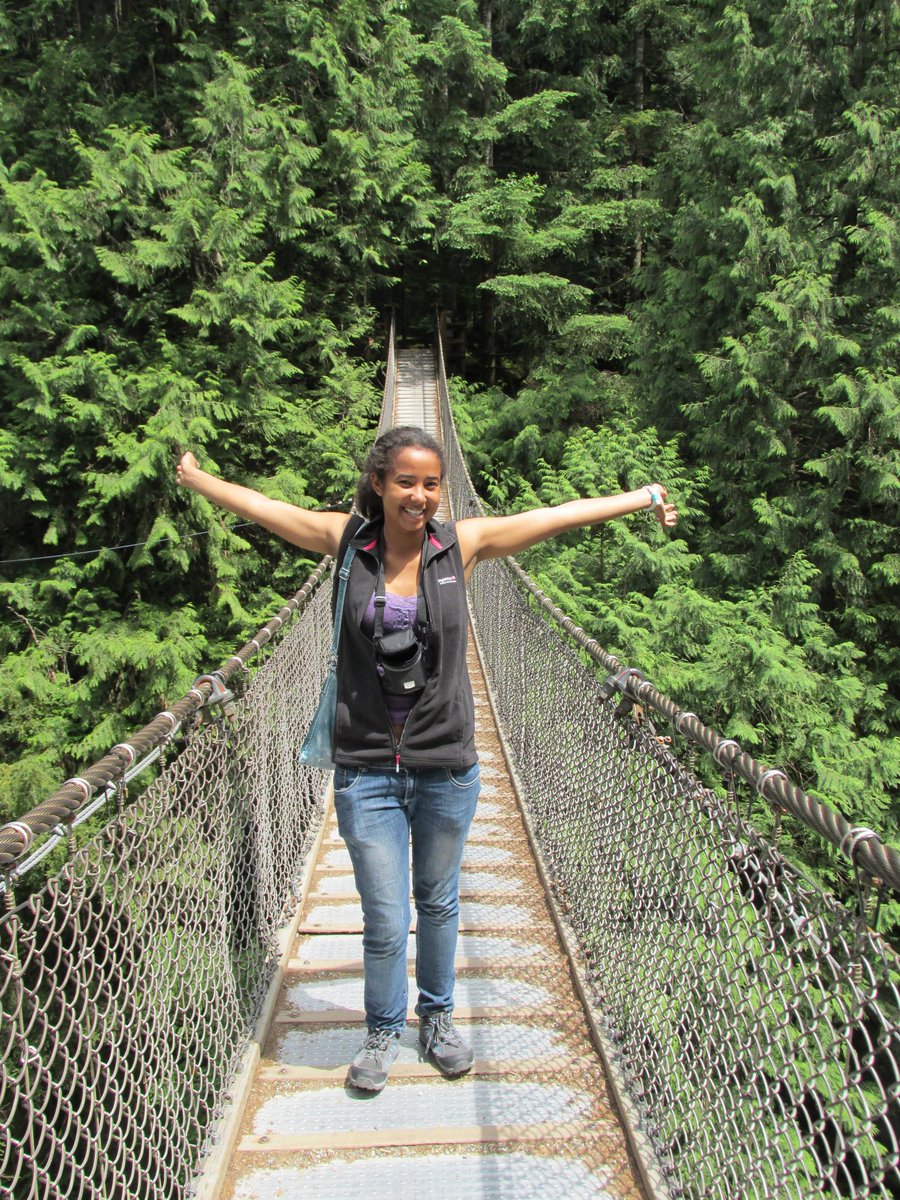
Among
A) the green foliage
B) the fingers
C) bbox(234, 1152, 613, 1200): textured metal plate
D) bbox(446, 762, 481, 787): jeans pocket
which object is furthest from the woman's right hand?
the green foliage

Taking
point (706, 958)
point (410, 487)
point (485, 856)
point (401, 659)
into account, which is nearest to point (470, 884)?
point (485, 856)

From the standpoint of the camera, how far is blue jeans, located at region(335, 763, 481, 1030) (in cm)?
171

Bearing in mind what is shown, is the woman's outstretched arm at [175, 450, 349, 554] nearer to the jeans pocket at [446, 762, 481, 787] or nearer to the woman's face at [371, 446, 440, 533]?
the woman's face at [371, 446, 440, 533]

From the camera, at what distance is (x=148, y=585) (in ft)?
32.6

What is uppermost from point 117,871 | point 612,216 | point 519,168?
point 519,168

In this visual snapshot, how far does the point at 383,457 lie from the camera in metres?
1.72

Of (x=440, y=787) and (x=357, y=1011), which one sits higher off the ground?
(x=440, y=787)

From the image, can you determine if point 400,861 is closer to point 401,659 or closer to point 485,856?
point 401,659

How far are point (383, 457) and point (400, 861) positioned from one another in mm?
805

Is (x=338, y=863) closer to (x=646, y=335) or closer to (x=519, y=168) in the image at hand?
(x=646, y=335)

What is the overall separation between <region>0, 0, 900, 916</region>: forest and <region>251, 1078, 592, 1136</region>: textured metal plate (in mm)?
4681

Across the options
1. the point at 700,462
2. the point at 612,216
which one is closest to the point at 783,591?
the point at 700,462

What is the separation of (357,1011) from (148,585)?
8.53 meters

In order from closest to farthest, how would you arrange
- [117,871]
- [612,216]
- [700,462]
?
[117,871] → [700,462] → [612,216]
